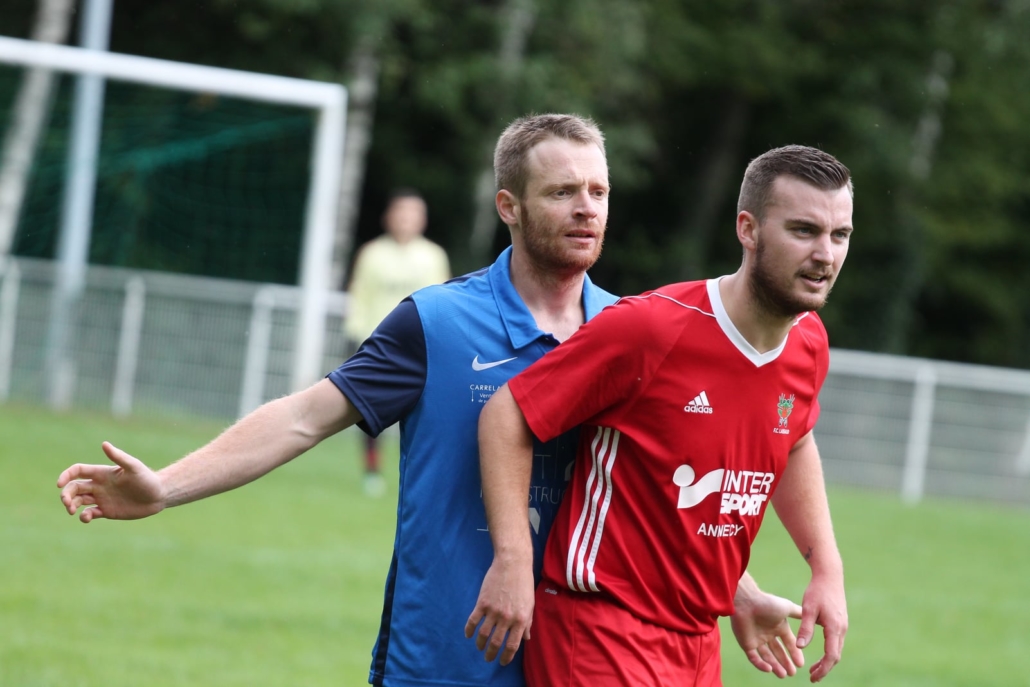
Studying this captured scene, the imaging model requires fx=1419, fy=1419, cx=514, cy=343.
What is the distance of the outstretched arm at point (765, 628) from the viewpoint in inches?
151

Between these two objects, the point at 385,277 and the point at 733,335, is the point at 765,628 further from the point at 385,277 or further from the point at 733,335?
the point at 385,277

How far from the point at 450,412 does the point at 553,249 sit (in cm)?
50

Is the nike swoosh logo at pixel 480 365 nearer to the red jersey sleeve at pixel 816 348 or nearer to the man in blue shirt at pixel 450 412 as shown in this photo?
the man in blue shirt at pixel 450 412

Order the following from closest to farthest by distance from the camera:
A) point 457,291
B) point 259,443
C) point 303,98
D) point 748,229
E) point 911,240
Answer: point 748,229
point 259,443
point 457,291
point 303,98
point 911,240

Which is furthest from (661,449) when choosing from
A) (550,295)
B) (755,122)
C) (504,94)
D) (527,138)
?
(755,122)

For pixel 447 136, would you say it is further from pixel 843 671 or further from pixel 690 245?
pixel 843 671

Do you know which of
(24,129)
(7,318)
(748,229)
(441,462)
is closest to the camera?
(748,229)

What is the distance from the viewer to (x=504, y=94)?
22.2 m

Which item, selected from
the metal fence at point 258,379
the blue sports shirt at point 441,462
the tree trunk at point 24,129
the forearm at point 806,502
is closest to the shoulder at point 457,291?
the blue sports shirt at point 441,462

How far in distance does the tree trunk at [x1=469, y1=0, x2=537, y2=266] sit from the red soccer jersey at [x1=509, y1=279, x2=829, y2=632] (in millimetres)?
18034

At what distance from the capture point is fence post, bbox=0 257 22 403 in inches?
619

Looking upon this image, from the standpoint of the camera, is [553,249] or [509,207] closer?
[553,249]

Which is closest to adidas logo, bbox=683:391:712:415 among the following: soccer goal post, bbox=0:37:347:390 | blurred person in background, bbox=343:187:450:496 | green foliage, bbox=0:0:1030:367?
soccer goal post, bbox=0:37:347:390

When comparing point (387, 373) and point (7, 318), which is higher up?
point (387, 373)
